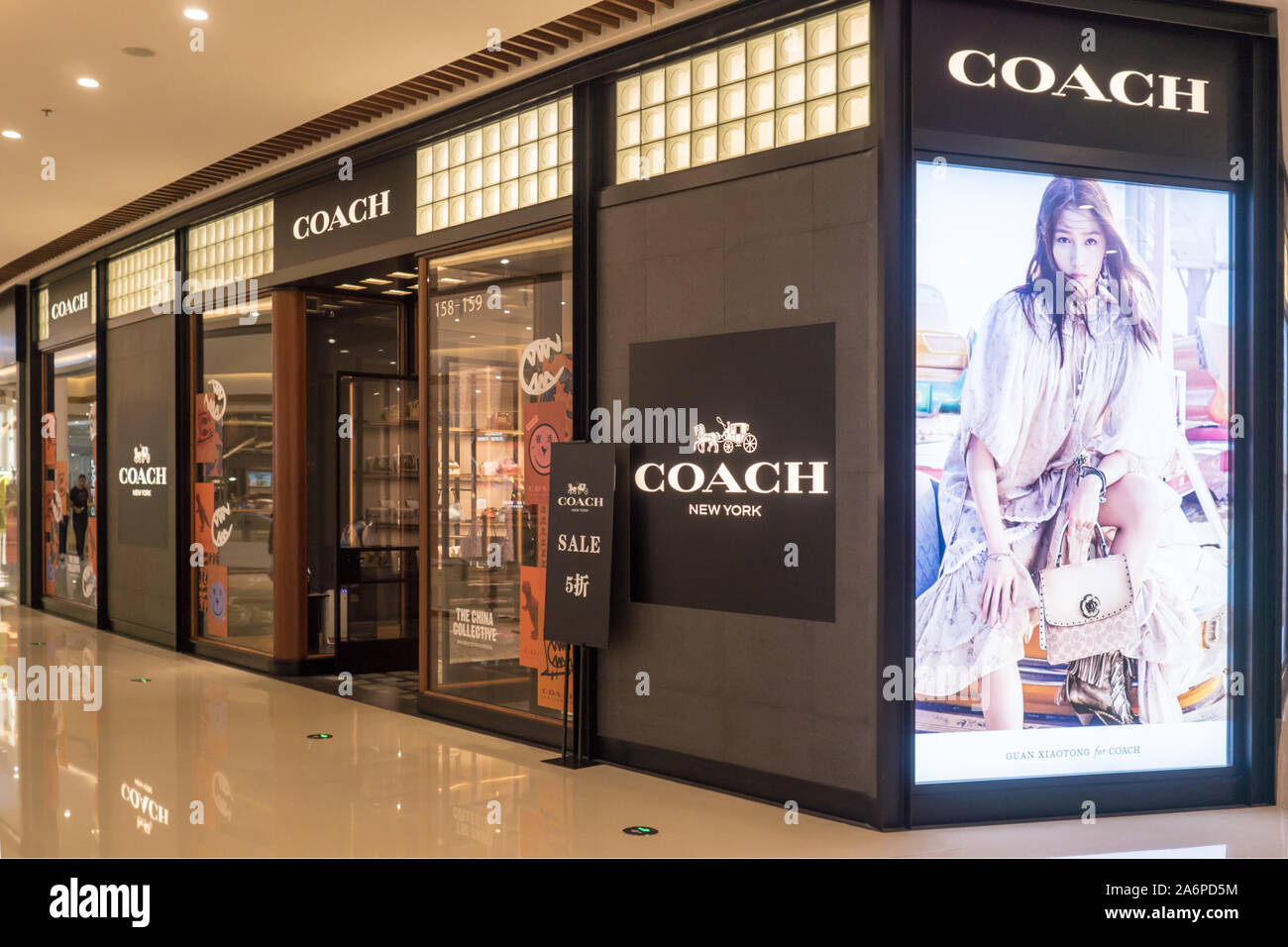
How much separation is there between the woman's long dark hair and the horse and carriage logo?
1345 mm

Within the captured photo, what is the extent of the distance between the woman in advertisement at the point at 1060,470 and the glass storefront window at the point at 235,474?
578 centimetres

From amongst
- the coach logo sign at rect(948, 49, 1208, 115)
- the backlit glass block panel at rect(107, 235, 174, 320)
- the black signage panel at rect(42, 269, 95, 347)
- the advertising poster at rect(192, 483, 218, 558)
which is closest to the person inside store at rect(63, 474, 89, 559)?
the black signage panel at rect(42, 269, 95, 347)

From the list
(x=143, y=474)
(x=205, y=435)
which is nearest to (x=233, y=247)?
(x=205, y=435)

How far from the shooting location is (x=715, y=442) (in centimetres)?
528

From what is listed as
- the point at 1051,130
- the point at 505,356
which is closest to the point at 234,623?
the point at 505,356

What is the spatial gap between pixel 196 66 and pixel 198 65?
0.02 meters

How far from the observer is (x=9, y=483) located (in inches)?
549

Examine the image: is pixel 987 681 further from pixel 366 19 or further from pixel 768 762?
pixel 366 19

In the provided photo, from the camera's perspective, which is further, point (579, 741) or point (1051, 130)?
point (579, 741)

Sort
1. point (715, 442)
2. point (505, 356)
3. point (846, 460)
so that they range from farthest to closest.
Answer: point (505, 356), point (715, 442), point (846, 460)

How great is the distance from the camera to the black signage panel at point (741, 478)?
16.0 ft

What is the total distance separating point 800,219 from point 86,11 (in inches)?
147

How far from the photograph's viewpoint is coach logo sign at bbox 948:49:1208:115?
15.6ft

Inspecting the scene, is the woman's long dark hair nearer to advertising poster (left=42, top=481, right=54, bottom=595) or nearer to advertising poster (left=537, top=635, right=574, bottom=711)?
advertising poster (left=537, top=635, right=574, bottom=711)
